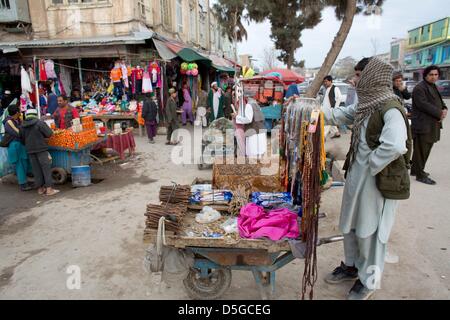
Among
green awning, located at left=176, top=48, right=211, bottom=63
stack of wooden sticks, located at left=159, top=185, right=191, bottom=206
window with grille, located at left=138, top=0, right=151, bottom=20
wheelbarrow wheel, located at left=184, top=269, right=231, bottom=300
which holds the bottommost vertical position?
wheelbarrow wheel, located at left=184, top=269, right=231, bottom=300

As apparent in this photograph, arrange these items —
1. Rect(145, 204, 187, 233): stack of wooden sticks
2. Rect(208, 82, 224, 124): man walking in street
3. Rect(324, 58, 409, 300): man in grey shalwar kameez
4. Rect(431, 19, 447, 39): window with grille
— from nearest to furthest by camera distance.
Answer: Rect(324, 58, 409, 300): man in grey shalwar kameez < Rect(145, 204, 187, 233): stack of wooden sticks < Rect(208, 82, 224, 124): man walking in street < Rect(431, 19, 447, 39): window with grille

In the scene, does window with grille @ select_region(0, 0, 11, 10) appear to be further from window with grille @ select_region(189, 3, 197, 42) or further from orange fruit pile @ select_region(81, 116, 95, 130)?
window with grille @ select_region(189, 3, 197, 42)

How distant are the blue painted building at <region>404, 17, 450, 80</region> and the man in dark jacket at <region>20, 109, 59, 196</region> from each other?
41.4 meters

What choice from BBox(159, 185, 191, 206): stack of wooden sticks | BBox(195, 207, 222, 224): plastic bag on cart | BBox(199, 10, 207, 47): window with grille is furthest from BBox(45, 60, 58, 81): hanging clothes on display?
BBox(199, 10, 207, 47): window with grille

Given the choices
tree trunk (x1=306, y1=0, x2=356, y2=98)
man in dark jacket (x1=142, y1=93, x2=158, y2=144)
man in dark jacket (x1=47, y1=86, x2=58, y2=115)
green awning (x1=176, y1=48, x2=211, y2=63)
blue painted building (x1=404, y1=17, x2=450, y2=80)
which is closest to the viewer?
tree trunk (x1=306, y1=0, x2=356, y2=98)

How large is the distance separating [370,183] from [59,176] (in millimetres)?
5972

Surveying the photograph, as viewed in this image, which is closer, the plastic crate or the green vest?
the green vest

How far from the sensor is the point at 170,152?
9.29 meters

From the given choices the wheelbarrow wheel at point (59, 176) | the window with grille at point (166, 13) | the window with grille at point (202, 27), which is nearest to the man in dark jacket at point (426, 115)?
the wheelbarrow wheel at point (59, 176)

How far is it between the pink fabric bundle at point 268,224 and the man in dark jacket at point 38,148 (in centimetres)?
448

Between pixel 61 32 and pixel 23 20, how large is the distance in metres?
1.37

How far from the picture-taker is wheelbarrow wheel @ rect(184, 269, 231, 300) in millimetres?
2910

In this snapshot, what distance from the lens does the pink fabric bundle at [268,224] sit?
8.78 ft
